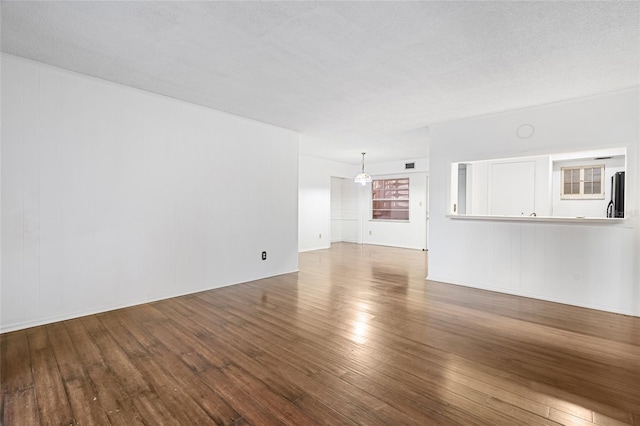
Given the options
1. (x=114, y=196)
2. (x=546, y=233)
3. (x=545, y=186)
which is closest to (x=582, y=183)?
Result: (x=545, y=186)

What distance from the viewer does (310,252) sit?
313 inches

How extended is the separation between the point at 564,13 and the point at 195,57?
9.84ft

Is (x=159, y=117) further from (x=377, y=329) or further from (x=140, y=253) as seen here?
(x=377, y=329)

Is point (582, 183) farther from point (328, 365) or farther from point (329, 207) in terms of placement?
point (329, 207)

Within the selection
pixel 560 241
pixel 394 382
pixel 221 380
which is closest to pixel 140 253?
pixel 221 380

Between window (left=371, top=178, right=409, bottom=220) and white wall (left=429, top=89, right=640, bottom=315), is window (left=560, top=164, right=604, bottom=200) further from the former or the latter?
window (left=371, top=178, right=409, bottom=220)

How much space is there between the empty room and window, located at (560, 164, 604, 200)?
3 centimetres

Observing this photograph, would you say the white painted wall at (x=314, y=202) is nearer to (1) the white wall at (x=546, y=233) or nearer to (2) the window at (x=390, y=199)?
(2) the window at (x=390, y=199)

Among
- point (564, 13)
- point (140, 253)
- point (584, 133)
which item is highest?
point (564, 13)

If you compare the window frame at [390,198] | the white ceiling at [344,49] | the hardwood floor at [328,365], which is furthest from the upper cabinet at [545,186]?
the window frame at [390,198]

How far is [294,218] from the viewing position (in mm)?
5594

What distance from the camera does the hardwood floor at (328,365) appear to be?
5.80 ft

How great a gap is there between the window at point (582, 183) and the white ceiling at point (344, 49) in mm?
1602

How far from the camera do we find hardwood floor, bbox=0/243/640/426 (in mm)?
1769
